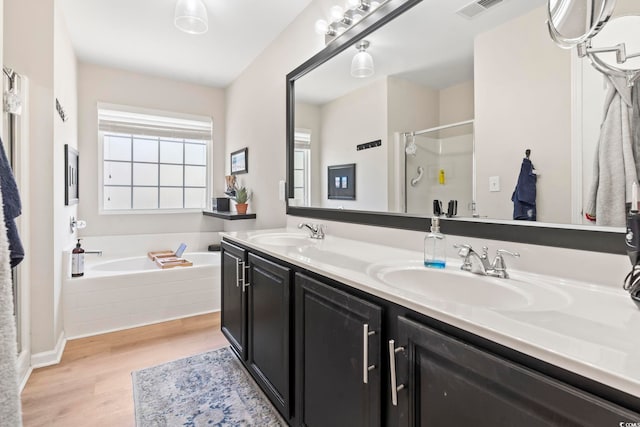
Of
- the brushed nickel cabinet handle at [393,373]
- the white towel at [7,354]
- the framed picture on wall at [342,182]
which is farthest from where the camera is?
the framed picture on wall at [342,182]

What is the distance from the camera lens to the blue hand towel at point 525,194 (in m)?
1.08

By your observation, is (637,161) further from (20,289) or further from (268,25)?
(20,289)

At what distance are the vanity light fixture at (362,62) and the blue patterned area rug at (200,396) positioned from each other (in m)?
1.91

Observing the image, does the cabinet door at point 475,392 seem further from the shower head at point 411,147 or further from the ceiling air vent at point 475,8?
the ceiling air vent at point 475,8

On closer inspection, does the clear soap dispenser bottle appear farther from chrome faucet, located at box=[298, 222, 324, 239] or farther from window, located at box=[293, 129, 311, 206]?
window, located at box=[293, 129, 311, 206]

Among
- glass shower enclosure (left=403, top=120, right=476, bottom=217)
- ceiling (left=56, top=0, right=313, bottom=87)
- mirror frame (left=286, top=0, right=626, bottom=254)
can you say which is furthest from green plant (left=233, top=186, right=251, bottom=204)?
glass shower enclosure (left=403, top=120, right=476, bottom=217)

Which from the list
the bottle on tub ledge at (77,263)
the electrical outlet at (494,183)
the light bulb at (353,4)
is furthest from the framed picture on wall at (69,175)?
the electrical outlet at (494,183)

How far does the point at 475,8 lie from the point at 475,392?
137 centimetres

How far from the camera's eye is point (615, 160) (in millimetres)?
896

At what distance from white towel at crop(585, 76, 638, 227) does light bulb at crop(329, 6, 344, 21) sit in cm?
152

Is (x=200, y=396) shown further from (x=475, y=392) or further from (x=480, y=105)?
(x=480, y=105)

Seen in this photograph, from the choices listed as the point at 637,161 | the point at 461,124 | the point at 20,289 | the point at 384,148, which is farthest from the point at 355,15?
the point at 20,289

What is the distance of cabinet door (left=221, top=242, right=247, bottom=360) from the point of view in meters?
1.82

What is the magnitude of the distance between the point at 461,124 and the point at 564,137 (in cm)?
39
